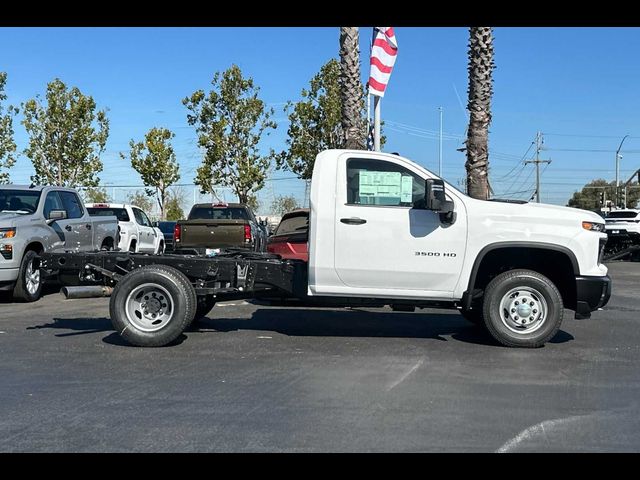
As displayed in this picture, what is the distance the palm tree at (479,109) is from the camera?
15398mm

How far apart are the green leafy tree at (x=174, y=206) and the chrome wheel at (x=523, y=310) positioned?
40.9 meters

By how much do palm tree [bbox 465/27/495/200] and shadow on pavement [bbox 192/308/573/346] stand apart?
6230 mm

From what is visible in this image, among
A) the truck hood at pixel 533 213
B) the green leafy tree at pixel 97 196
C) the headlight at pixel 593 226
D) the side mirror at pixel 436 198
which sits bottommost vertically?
the headlight at pixel 593 226

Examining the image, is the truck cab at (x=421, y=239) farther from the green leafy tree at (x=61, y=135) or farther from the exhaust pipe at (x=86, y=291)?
the green leafy tree at (x=61, y=135)

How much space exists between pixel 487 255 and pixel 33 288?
786 cm

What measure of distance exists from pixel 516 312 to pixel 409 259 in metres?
1.40

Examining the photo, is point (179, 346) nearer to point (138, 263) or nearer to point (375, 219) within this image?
point (138, 263)

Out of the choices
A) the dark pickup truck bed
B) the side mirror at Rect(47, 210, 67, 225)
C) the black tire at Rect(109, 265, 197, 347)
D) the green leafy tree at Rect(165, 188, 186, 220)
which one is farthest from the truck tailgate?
the green leafy tree at Rect(165, 188, 186, 220)

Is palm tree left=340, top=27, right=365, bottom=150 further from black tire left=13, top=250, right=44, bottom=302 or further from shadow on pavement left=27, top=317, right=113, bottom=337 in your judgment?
shadow on pavement left=27, top=317, right=113, bottom=337

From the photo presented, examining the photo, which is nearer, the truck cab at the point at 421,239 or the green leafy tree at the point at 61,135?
the truck cab at the point at 421,239

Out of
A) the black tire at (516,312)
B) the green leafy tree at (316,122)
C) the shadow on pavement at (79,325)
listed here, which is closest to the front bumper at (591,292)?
the black tire at (516,312)

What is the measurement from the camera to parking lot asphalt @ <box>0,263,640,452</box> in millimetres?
4703

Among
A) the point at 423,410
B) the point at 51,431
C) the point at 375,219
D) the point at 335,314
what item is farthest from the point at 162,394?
the point at 335,314

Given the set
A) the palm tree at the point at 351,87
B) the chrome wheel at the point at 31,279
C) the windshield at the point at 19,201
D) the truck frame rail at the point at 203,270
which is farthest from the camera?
the palm tree at the point at 351,87
